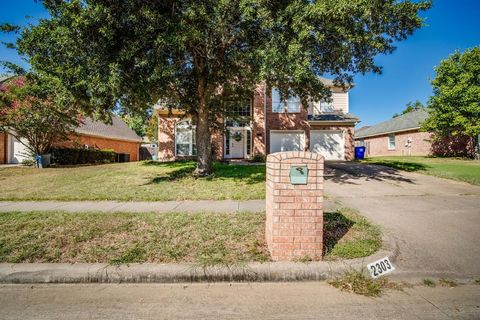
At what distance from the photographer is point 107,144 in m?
25.1

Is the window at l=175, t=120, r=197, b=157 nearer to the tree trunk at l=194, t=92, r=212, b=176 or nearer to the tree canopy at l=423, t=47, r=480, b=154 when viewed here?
the tree trunk at l=194, t=92, r=212, b=176

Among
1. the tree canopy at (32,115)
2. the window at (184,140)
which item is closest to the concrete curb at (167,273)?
the tree canopy at (32,115)

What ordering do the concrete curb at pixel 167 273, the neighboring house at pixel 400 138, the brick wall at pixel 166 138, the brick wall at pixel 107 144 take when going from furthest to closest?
the neighboring house at pixel 400 138 < the brick wall at pixel 107 144 < the brick wall at pixel 166 138 < the concrete curb at pixel 167 273

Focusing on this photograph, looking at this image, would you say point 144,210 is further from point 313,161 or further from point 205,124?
point 205,124

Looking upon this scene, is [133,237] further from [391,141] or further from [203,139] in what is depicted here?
[391,141]

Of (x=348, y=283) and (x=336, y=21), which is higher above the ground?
(x=336, y=21)

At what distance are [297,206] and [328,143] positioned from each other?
16822 millimetres

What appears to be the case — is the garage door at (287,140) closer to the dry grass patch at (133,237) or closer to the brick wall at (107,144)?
the dry grass patch at (133,237)

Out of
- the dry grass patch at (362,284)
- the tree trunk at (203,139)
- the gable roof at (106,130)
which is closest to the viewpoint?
the dry grass patch at (362,284)

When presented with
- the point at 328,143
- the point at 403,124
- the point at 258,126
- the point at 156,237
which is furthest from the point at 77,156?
the point at 403,124

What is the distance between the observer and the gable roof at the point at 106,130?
872 inches

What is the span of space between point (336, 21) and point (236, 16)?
2.89 meters

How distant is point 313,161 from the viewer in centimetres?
322

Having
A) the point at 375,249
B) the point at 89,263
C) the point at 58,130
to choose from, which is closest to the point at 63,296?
the point at 89,263
